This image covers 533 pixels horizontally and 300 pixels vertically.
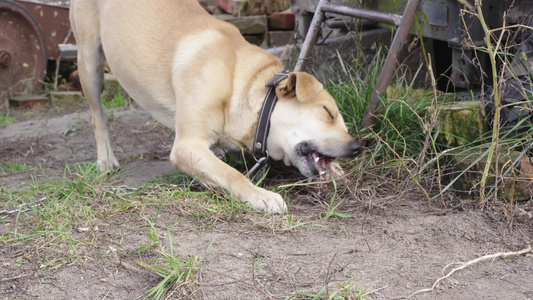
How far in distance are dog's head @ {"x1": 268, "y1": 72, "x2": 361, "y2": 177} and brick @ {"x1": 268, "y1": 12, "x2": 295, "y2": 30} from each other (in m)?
3.85

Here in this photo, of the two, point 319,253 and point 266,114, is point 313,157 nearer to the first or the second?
point 266,114

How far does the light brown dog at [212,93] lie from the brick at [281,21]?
3172 millimetres

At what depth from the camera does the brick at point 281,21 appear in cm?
732

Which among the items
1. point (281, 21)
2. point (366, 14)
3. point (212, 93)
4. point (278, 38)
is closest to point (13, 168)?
point (212, 93)

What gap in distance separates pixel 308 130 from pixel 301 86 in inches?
10.7

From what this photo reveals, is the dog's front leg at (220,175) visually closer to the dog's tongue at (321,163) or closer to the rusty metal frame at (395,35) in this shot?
the dog's tongue at (321,163)

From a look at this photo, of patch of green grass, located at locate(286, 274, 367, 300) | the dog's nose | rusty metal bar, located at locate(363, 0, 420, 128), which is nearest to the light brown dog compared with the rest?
the dog's nose

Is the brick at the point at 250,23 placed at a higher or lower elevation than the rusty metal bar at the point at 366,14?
lower

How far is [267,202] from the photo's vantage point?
10.8ft

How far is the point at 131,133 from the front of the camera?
5.66 m

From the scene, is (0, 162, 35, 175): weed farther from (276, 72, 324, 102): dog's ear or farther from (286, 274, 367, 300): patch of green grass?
(286, 274, 367, 300): patch of green grass

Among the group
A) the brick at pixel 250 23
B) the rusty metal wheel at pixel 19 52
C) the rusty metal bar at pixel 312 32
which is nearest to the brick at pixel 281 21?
the brick at pixel 250 23

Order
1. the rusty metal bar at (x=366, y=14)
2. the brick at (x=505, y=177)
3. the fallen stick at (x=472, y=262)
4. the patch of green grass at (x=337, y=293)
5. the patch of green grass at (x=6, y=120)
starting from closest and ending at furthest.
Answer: the patch of green grass at (x=337, y=293) < the fallen stick at (x=472, y=262) < the brick at (x=505, y=177) < the rusty metal bar at (x=366, y=14) < the patch of green grass at (x=6, y=120)

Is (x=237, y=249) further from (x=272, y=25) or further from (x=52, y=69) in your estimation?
(x=52, y=69)
